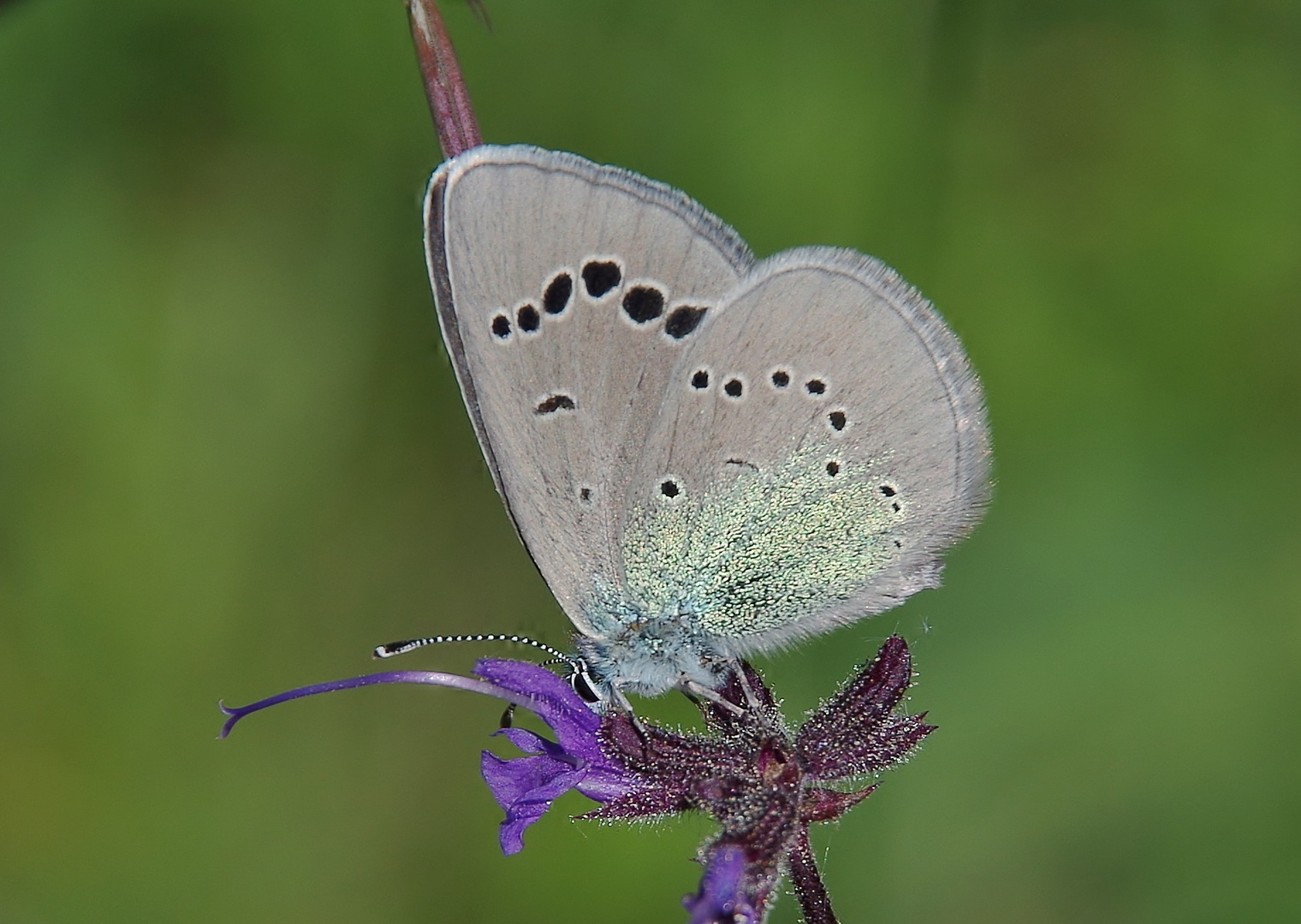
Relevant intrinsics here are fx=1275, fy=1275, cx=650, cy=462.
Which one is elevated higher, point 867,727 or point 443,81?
point 443,81

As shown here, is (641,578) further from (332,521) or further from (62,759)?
(62,759)

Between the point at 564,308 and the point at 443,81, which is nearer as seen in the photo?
the point at 443,81

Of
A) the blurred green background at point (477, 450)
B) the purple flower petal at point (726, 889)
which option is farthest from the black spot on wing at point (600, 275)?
the blurred green background at point (477, 450)

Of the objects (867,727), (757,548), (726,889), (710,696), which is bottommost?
(726,889)

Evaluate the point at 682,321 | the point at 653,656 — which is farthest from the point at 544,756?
the point at 682,321

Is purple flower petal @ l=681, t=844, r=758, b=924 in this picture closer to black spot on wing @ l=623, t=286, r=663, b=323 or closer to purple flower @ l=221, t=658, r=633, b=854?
A: purple flower @ l=221, t=658, r=633, b=854

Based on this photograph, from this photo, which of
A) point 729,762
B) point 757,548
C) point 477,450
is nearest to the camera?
point 729,762

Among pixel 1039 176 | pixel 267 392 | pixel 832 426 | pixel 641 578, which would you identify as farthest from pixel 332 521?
pixel 1039 176

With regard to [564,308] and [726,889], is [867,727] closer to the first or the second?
[726,889]
